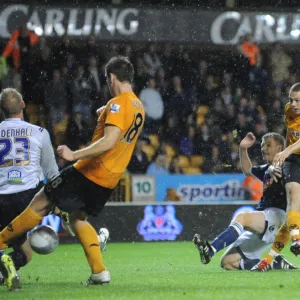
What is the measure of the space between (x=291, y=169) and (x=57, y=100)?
9.14m

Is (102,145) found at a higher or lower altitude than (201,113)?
higher

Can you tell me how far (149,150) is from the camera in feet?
54.1

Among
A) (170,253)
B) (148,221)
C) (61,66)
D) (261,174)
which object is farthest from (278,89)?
(261,174)

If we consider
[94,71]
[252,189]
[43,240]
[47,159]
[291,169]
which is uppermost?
[94,71]

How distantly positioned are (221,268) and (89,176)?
2.51 metres

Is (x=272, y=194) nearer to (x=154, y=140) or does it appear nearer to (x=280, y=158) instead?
(x=280, y=158)

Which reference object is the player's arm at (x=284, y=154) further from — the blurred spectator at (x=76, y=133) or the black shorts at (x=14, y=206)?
the blurred spectator at (x=76, y=133)

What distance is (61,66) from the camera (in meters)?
18.1

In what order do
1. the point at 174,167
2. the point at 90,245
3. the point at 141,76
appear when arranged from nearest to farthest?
the point at 90,245
the point at 174,167
the point at 141,76

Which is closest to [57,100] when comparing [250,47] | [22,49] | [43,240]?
[22,49]

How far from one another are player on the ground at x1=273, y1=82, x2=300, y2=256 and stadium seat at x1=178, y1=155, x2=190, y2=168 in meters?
7.65

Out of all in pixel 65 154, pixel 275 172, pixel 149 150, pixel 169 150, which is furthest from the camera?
pixel 169 150

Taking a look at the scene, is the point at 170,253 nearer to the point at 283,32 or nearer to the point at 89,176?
the point at 89,176

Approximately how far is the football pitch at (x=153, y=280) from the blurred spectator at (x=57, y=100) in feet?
19.4
